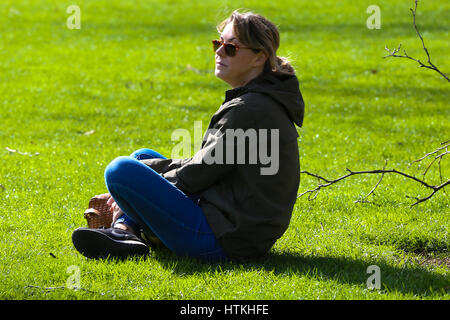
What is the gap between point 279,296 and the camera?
11.8 ft

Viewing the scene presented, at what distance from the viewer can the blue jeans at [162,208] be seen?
12.9 feet

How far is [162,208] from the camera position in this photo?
3.94 m

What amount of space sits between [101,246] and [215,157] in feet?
2.99

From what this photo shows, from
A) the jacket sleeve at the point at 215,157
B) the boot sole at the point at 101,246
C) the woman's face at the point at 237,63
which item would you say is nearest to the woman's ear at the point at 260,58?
the woman's face at the point at 237,63

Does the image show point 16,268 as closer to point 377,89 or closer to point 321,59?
point 377,89

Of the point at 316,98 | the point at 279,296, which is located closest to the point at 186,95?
the point at 316,98

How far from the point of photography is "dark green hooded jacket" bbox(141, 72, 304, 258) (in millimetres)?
3928

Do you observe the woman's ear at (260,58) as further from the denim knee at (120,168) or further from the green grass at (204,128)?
the denim knee at (120,168)

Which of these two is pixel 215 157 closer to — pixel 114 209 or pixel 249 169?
pixel 249 169

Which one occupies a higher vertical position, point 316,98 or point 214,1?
point 214,1

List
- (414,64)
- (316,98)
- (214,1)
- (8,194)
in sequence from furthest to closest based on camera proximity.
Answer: (214,1) < (414,64) < (316,98) < (8,194)

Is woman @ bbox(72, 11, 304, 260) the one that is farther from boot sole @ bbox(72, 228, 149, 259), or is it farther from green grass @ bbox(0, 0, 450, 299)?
green grass @ bbox(0, 0, 450, 299)

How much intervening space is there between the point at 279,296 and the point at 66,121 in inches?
241

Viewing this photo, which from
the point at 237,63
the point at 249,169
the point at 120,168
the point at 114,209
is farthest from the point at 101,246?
the point at 237,63
